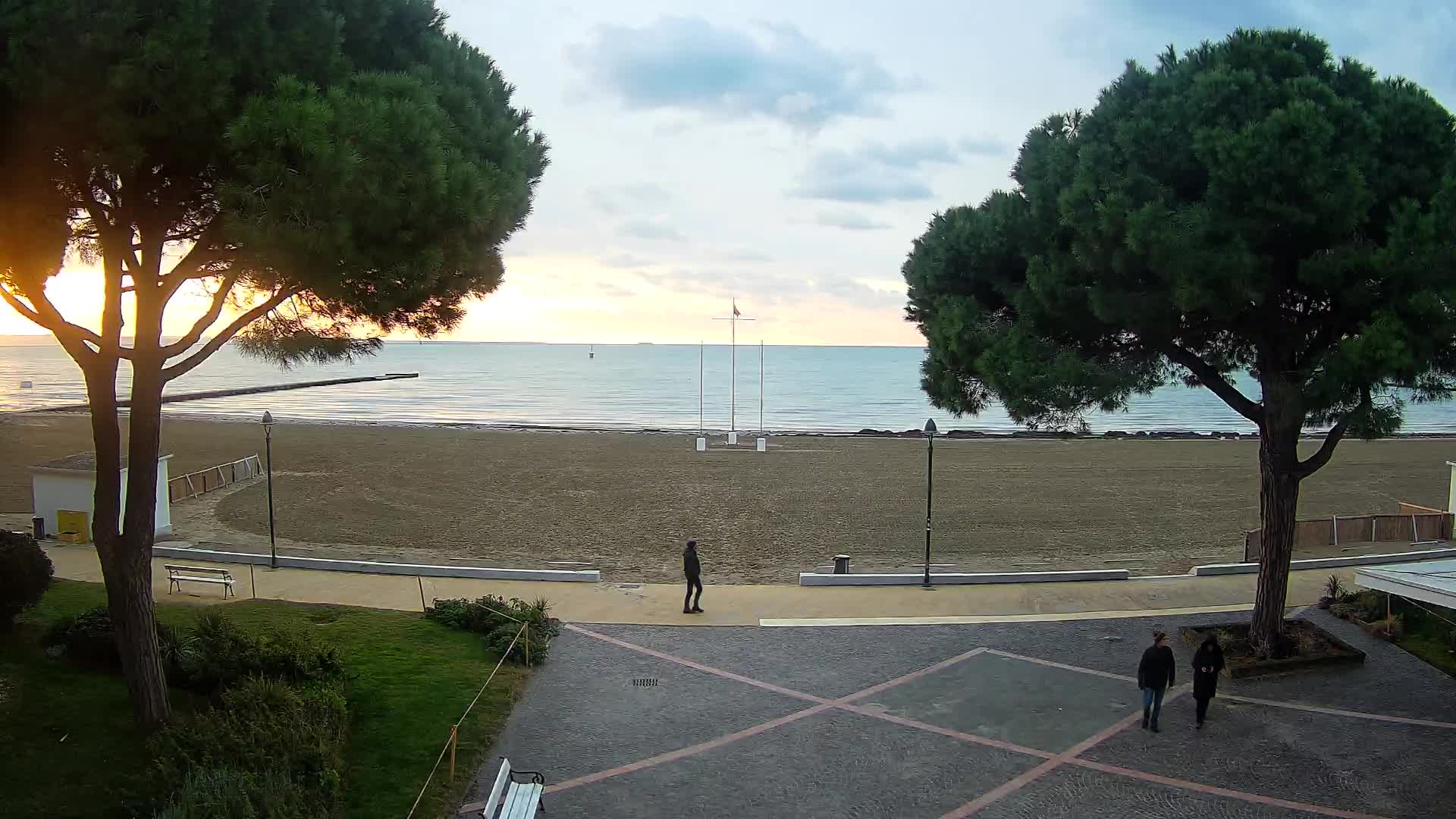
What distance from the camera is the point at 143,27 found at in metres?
7.60

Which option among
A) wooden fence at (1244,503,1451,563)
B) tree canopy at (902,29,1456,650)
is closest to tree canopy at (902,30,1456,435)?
tree canopy at (902,29,1456,650)

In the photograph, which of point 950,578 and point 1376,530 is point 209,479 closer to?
point 950,578

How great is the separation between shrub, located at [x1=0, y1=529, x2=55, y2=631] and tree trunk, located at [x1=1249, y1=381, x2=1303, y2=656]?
616 inches

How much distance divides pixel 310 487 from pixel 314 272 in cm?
2623

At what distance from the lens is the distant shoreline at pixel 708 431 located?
5641 centimetres

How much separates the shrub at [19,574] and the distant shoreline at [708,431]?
4226cm

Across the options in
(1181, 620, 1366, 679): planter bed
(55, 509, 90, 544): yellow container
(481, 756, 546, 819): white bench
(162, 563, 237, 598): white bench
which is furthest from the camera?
(55, 509, 90, 544): yellow container

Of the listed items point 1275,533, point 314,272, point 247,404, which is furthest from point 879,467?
point 247,404

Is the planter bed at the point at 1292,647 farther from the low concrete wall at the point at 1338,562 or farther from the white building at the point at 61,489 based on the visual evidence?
the white building at the point at 61,489

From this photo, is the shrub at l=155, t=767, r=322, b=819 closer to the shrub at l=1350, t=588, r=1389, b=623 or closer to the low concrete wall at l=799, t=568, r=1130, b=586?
the low concrete wall at l=799, t=568, r=1130, b=586

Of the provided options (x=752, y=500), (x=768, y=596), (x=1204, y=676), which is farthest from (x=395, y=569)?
(x=1204, y=676)

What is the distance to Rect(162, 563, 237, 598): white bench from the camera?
16141 mm

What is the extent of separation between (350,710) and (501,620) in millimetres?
3765

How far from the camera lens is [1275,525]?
1327 centimetres
